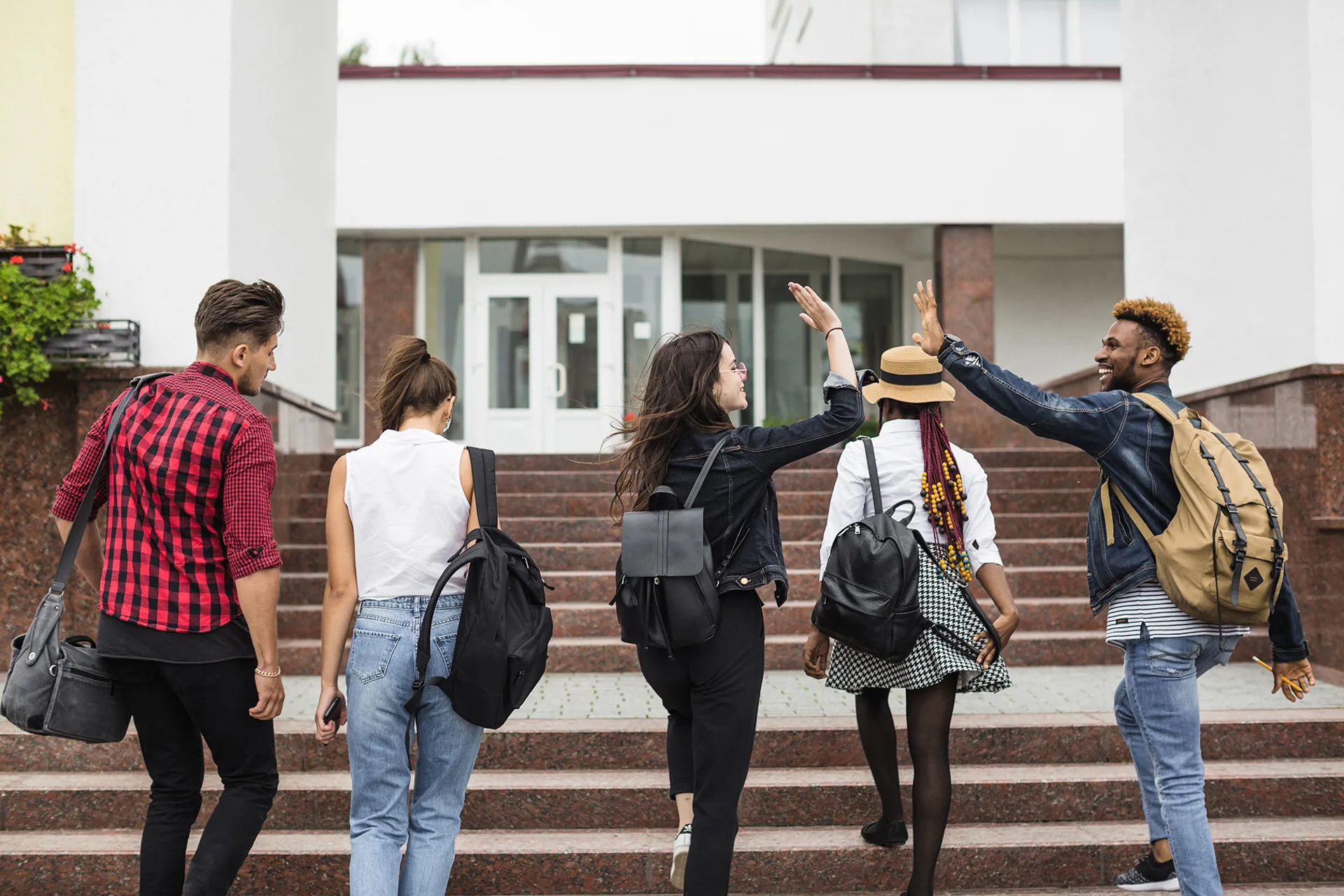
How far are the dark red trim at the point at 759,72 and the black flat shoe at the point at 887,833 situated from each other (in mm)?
11070

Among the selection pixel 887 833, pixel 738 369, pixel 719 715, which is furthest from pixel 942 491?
pixel 887 833

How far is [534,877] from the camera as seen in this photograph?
4.29 meters

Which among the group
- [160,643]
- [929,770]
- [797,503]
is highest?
[797,503]

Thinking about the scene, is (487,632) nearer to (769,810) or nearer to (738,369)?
(738,369)

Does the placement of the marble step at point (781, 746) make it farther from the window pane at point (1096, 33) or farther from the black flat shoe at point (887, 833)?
the window pane at point (1096, 33)

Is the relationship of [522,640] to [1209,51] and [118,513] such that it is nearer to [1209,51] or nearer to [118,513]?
[118,513]

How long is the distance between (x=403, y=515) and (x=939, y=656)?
1795 mm

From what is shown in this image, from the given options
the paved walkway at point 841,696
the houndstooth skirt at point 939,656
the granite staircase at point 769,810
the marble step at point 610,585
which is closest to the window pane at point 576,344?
the marble step at point 610,585

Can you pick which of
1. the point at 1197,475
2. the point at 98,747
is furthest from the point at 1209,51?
the point at 98,747

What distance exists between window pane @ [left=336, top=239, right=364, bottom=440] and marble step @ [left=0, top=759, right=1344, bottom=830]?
10318mm

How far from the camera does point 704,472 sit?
3176mm

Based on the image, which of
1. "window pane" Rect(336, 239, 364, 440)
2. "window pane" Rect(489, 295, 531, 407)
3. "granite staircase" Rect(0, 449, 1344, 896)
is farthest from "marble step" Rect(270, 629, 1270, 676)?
"window pane" Rect(336, 239, 364, 440)

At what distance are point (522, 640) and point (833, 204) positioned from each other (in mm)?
11460

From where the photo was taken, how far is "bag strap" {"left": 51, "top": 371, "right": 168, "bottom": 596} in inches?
125
